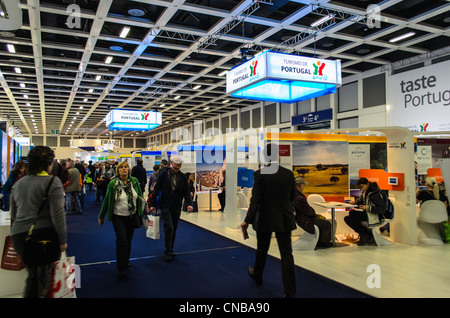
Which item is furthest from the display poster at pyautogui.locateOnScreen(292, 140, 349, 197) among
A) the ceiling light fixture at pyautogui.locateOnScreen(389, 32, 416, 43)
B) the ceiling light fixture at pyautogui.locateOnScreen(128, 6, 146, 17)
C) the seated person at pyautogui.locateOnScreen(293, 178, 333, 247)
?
the ceiling light fixture at pyautogui.locateOnScreen(128, 6, 146, 17)

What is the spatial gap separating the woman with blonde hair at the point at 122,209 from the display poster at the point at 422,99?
381 inches

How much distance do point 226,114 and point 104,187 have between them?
13.9 m

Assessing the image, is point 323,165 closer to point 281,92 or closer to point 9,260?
point 281,92

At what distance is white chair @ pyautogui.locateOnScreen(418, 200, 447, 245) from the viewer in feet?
19.5

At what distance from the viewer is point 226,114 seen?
2308 cm

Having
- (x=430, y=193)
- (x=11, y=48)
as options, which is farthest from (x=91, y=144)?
(x=430, y=193)

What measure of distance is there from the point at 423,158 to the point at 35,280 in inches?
398

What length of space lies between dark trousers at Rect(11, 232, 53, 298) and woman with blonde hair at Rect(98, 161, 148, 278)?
4.65 feet

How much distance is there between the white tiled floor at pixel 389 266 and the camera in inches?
147

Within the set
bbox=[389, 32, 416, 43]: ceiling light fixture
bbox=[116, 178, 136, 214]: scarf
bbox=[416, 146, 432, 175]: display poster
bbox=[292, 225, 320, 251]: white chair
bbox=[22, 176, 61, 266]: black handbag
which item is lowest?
bbox=[292, 225, 320, 251]: white chair

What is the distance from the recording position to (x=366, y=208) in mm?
5684

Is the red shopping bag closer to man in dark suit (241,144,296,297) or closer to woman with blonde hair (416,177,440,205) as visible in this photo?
man in dark suit (241,144,296,297)

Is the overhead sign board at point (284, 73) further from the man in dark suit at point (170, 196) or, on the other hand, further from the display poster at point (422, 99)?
the display poster at point (422, 99)
